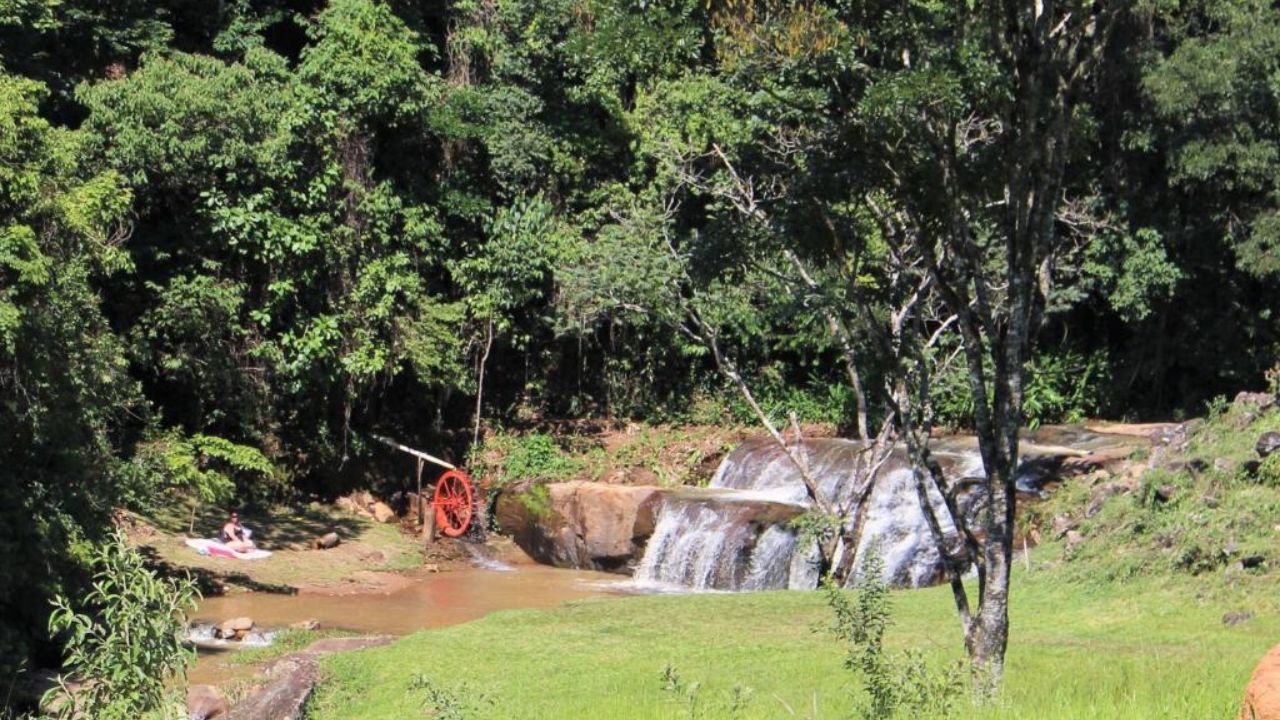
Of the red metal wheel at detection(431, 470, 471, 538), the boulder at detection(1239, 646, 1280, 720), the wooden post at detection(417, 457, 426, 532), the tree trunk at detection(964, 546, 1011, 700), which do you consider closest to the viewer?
the boulder at detection(1239, 646, 1280, 720)

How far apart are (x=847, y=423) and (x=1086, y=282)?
5.20m

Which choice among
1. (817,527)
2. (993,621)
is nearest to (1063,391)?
(817,527)

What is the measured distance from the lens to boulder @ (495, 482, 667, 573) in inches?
829

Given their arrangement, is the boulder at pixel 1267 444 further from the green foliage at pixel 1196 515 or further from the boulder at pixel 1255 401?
the boulder at pixel 1255 401

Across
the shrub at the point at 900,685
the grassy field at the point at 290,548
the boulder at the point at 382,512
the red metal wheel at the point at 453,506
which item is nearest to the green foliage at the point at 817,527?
the grassy field at the point at 290,548

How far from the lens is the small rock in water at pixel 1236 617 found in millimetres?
11703

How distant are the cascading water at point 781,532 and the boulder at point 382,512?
18.5 feet

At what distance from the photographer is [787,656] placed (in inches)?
431

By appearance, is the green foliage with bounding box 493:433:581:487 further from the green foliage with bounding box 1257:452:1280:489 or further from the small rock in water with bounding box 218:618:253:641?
the green foliage with bounding box 1257:452:1280:489

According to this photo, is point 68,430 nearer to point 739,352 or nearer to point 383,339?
point 383,339

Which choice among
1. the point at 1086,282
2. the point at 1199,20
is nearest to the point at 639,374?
the point at 1086,282

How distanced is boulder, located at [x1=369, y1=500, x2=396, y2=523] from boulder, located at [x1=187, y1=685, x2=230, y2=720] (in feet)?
39.7

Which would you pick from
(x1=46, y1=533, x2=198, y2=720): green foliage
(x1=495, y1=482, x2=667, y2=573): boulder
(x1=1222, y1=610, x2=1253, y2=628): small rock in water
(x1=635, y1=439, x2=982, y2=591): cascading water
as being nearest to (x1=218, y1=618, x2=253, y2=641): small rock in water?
(x1=635, y1=439, x2=982, y2=591): cascading water

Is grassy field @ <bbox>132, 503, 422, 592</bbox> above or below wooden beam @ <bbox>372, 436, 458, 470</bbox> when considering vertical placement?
below
